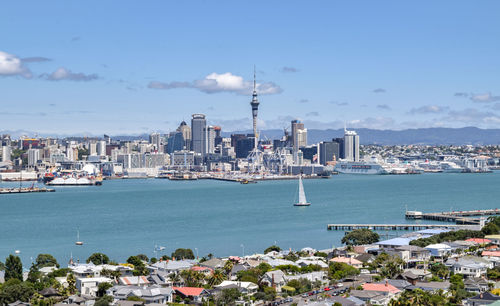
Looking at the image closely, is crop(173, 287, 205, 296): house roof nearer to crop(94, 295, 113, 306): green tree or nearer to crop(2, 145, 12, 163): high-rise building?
crop(94, 295, 113, 306): green tree

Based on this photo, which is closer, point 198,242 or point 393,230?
point 198,242

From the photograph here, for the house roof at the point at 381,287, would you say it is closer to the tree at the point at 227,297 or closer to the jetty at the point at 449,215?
the tree at the point at 227,297

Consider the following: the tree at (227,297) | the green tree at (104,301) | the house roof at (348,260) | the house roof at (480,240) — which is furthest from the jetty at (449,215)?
the green tree at (104,301)

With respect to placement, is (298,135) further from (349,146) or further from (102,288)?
(102,288)

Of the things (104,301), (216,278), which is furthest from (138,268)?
(104,301)

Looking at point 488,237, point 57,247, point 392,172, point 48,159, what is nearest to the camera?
point 488,237

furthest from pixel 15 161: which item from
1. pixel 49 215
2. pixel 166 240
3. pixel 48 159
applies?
pixel 166 240

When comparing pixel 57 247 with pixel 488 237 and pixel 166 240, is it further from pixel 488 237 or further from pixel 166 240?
pixel 488 237
